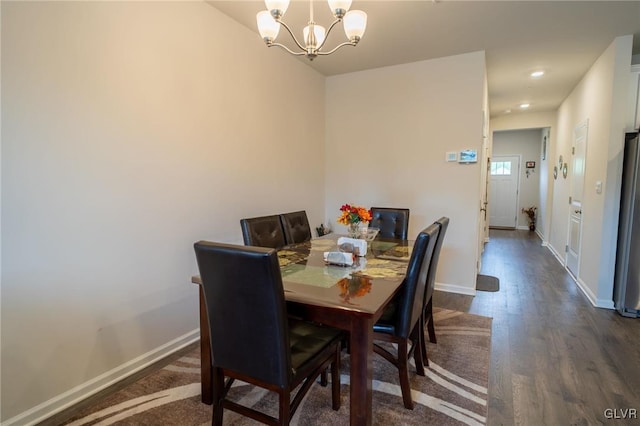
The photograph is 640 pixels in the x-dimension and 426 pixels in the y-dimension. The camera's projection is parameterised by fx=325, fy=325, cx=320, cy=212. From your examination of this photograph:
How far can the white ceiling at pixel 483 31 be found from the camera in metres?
2.64

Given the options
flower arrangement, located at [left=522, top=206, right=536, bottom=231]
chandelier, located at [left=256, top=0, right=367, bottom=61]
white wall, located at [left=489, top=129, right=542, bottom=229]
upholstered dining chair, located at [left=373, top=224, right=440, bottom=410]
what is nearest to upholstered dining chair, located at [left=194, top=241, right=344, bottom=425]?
upholstered dining chair, located at [left=373, top=224, right=440, bottom=410]

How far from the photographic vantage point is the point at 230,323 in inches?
54.3

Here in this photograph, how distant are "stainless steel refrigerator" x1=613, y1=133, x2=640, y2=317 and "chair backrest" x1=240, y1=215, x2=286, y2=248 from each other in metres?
3.27

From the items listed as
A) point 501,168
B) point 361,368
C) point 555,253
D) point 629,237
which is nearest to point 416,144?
point 629,237

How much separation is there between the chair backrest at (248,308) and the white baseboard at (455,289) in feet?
9.85

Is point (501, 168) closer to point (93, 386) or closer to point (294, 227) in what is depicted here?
point (294, 227)

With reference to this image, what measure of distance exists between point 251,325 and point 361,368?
0.53 meters

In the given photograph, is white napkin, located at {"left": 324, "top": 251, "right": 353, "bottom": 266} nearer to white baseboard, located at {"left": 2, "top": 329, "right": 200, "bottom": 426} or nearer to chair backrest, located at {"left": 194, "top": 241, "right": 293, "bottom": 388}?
chair backrest, located at {"left": 194, "top": 241, "right": 293, "bottom": 388}

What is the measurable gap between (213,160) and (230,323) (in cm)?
173

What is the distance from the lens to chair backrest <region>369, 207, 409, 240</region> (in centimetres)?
317

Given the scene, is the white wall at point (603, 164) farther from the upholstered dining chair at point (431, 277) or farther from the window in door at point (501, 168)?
the window in door at point (501, 168)

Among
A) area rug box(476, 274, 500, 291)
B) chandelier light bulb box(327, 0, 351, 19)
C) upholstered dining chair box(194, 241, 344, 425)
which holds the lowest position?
area rug box(476, 274, 500, 291)

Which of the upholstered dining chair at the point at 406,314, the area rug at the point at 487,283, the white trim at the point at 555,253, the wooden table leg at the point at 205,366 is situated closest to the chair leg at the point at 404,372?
the upholstered dining chair at the point at 406,314

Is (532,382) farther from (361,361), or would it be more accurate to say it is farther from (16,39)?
(16,39)
